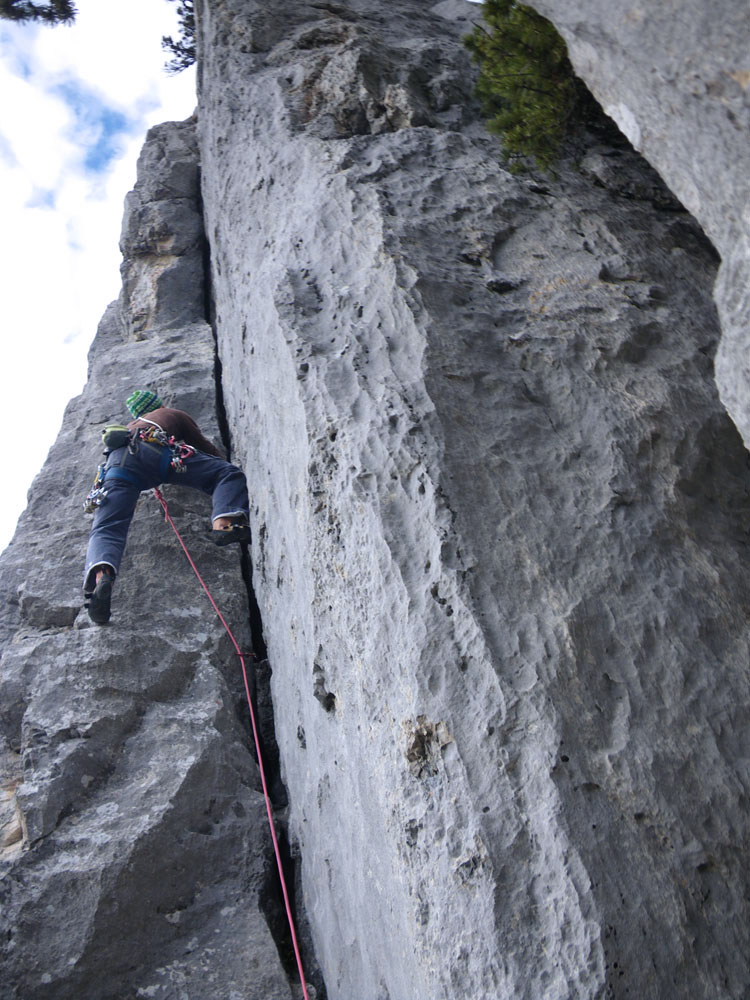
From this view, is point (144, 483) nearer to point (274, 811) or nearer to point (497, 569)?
point (274, 811)

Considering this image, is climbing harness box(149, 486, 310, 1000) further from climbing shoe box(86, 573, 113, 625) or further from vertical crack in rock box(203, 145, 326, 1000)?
climbing shoe box(86, 573, 113, 625)

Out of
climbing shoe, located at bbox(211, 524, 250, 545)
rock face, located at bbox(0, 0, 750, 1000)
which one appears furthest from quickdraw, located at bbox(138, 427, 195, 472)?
climbing shoe, located at bbox(211, 524, 250, 545)

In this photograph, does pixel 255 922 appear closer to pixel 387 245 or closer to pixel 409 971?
pixel 409 971

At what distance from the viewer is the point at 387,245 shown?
14.2 ft

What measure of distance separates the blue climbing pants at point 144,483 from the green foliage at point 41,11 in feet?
15.9

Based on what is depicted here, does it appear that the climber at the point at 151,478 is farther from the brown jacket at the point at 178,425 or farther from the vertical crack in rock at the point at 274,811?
the vertical crack in rock at the point at 274,811

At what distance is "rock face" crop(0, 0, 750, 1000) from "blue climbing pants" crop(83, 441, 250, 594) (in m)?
0.28

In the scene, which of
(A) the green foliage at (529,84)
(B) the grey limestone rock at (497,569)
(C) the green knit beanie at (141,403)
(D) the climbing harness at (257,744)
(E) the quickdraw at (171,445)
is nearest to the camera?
(B) the grey limestone rock at (497,569)

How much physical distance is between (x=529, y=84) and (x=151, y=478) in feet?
12.9

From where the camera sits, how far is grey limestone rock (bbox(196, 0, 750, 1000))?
2598 millimetres

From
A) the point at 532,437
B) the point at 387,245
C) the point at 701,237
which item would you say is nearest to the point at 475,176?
the point at 387,245

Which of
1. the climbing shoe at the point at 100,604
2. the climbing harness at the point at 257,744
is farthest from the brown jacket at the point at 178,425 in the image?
the climbing shoe at the point at 100,604

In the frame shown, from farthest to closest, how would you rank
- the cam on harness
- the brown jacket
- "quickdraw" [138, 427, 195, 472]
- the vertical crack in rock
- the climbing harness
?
the brown jacket < "quickdraw" [138, 427, 195, 472] < the cam on harness < the vertical crack in rock < the climbing harness

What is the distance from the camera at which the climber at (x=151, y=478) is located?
5969mm
